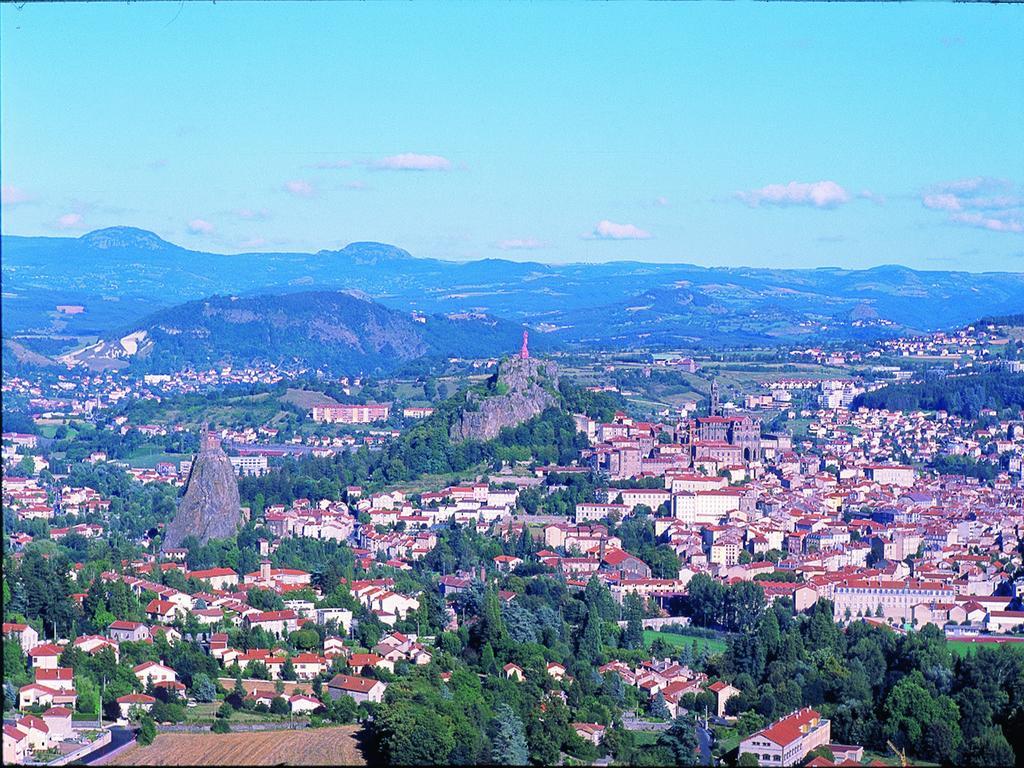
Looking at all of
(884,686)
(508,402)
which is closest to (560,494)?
(508,402)

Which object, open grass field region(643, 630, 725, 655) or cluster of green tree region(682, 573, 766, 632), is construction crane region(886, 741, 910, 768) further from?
cluster of green tree region(682, 573, 766, 632)

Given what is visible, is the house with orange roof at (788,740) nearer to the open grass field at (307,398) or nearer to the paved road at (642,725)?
the paved road at (642,725)

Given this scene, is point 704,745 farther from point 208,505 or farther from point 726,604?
point 208,505

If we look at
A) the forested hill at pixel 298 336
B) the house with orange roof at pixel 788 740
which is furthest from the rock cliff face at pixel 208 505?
the forested hill at pixel 298 336

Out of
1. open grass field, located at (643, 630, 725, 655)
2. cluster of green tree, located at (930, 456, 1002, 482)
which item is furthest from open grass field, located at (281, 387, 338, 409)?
open grass field, located at (643, 630, 725, 655)

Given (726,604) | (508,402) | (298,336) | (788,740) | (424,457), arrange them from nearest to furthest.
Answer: (788,740) → (726,604) → (424,457) → (508,402) → (298,336)

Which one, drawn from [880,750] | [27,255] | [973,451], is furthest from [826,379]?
[27,255]

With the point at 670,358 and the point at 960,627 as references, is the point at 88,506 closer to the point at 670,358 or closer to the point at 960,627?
the point at 960,627
